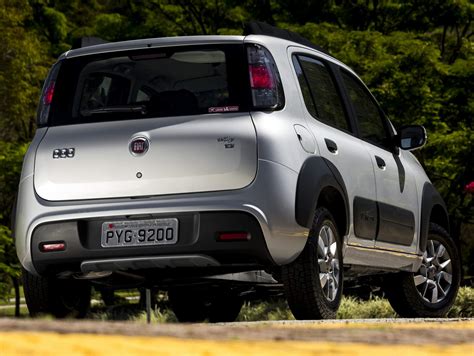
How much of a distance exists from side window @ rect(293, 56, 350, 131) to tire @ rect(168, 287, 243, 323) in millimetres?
2286

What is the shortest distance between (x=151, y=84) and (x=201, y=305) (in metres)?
2.96

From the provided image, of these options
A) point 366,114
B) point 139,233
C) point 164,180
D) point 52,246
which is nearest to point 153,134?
point 164,180

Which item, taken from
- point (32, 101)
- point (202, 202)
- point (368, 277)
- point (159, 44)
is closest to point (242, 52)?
point (159, 44)

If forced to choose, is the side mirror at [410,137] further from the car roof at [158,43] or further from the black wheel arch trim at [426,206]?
the car roof at [158,43]

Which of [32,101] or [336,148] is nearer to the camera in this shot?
[336,148]

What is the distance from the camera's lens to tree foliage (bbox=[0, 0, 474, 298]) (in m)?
23.5

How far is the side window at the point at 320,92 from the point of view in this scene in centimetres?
800

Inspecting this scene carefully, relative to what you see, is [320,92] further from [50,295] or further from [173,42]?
[50,295]

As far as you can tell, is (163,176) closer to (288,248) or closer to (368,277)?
(288,248)

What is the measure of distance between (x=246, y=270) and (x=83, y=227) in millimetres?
1053

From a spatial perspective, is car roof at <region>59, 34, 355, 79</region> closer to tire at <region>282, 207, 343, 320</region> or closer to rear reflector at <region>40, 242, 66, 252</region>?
tire at <region>282, 207, 343, 320</region>

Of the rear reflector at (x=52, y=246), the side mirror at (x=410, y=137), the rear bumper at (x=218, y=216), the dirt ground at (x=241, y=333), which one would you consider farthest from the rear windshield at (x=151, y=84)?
the dirt ground at (x=241, y=333)

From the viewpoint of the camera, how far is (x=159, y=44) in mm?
7602

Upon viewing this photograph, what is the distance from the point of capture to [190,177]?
23.5 feet
